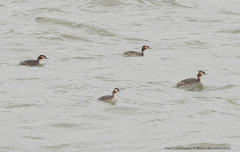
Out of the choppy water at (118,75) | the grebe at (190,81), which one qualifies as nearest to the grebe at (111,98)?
the choppy water at (118,75)

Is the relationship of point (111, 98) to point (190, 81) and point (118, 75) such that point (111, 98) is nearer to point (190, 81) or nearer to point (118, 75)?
point (190, 81)

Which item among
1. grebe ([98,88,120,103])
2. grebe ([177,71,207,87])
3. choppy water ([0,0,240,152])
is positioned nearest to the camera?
choppy water ([0,0,240,152])

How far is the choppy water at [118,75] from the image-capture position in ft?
51.5

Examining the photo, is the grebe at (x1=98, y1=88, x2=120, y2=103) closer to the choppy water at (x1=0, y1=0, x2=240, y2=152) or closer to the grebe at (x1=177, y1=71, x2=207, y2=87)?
the choppy water at (x1=0, y1=0, x2=240, y2=152)

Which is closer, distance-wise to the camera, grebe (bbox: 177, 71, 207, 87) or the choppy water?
the choppy water

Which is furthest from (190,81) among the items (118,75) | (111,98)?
(111,98)

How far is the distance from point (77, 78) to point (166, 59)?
482 centimetres

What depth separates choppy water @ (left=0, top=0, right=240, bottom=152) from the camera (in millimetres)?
15711

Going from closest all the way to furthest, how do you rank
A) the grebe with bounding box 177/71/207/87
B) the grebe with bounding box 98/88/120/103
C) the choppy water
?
1. the choppy water
2. the grebe with bounding box 98/88/120/103
3. the grebe with bounding box 177/71/207/87

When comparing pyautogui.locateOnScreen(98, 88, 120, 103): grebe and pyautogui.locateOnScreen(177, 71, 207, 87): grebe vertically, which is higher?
pyautogui.locateOnScreen(177, 71, 207, 87): grebe

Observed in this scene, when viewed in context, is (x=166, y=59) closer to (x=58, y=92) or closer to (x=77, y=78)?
(x=77, y=78)

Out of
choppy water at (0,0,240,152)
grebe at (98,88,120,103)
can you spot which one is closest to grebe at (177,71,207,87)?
choppy water at (0,0,240,152)

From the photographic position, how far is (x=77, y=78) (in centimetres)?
2153

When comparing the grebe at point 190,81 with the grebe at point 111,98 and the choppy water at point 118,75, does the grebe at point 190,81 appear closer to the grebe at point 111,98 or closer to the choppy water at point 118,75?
the choppy water at point 118,75
